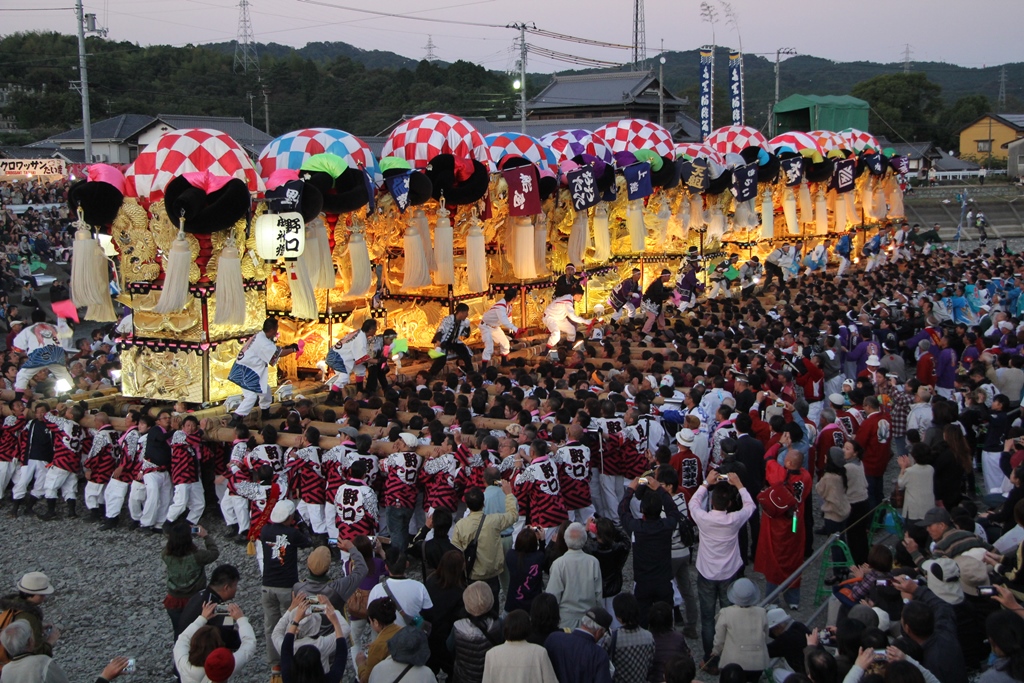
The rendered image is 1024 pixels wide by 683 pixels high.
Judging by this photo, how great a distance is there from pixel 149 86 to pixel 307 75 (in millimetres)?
7688

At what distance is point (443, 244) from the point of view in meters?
14.9

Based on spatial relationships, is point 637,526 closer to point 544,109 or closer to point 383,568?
point 383,568

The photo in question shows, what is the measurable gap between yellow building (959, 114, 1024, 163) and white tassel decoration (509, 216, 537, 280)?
2301 inches

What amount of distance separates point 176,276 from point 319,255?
7.43 feet

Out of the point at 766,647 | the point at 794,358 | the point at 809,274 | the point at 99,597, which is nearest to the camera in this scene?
the point at 766,647

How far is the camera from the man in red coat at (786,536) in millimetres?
7602

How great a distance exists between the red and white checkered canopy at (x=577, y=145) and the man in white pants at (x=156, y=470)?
40.3 feet

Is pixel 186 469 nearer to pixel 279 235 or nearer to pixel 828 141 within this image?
pixel 279 235

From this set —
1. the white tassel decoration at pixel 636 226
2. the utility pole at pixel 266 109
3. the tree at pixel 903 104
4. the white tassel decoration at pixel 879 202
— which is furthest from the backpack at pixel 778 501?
the tree at pixel 903 104

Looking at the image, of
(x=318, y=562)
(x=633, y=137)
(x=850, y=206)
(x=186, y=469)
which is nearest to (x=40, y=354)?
(x=186, y=469)

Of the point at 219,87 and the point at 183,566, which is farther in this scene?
the point at 219,87

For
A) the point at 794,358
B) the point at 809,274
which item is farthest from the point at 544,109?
the point at 794,358

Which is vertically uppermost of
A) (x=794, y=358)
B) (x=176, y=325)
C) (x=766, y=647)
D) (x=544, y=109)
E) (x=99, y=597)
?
(x=544, y=109)

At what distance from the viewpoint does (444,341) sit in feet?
45.0
